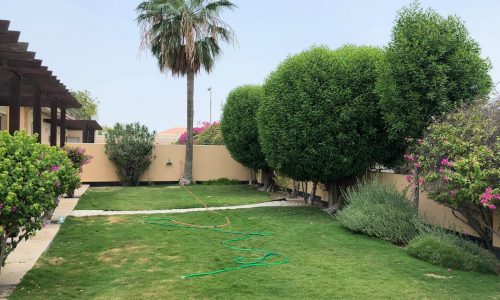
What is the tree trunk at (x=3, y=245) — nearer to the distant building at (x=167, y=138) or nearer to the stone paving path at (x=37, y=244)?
the stone paving path at (x=37, y=244)

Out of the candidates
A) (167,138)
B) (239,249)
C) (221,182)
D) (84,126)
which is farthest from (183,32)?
(167,138)

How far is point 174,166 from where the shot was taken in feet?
72.2

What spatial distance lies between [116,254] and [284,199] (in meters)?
8.75

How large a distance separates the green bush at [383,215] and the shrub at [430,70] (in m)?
1.34

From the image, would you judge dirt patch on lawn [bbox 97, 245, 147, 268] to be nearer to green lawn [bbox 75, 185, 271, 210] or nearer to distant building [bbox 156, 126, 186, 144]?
green lawn [bbox 75, 185, 271, 210]

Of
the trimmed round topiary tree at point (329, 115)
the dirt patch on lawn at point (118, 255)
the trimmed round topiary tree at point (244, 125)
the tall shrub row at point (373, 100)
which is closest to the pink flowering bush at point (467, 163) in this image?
the tall shrub row at point (373, 100)

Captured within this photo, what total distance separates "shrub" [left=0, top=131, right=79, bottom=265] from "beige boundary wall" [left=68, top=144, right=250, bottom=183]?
15.7 meters

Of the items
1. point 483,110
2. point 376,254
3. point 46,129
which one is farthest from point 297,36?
point 46,129

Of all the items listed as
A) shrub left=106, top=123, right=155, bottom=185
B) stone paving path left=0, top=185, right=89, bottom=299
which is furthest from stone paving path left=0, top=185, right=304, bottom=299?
shrub left=106, top=123, right=155, bottom=185

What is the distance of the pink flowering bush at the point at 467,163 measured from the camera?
6.49 metres

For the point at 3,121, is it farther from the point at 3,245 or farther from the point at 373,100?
the point at 3,245

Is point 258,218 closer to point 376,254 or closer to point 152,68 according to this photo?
point 376,254

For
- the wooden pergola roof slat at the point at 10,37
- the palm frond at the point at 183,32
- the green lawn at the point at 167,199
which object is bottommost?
the green lawn at the point at 167,199

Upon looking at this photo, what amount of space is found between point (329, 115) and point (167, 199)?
6.82 metres
